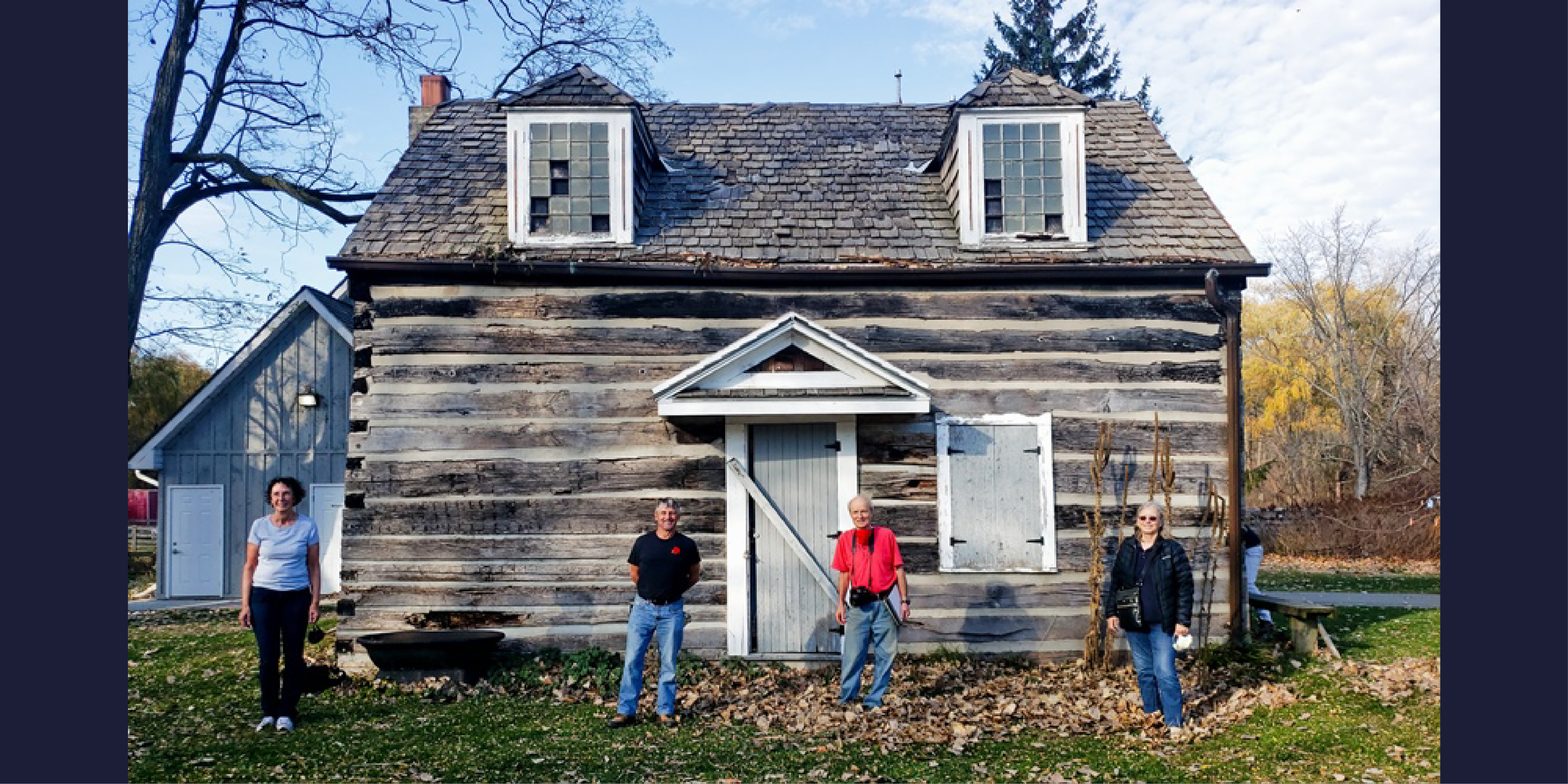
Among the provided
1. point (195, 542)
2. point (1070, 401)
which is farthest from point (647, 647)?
point (195, 542)

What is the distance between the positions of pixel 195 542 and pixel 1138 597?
54.8 feet

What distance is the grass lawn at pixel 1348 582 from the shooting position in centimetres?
1805

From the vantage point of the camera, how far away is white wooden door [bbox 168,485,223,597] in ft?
61.1

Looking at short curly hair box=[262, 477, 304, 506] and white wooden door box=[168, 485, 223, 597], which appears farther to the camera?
white wooden door box=[168, 485, 223, 597]

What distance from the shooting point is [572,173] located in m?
11.3

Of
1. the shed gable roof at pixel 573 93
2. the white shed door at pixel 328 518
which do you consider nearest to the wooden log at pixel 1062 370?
the shed gable roof at pixel 573 93

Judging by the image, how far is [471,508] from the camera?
10.4 meters

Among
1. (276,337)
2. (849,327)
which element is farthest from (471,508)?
(276,337)

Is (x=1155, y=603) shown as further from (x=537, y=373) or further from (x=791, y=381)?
(x=537, y=373)

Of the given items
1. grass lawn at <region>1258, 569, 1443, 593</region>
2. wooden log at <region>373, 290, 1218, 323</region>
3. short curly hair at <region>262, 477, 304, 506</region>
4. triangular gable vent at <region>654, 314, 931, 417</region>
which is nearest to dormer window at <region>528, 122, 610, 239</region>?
wooden log at <region>373, 290, 1218, 323</region>

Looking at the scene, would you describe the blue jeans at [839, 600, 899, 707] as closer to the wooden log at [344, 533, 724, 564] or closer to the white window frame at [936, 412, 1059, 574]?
the white window frame at [936, 412, 1059, 574]

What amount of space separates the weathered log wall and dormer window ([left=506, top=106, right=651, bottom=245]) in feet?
2.90

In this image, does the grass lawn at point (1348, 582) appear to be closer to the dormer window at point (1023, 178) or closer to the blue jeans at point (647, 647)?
the dormer window at point (1023, 178)

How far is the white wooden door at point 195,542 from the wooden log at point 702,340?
409 inches
